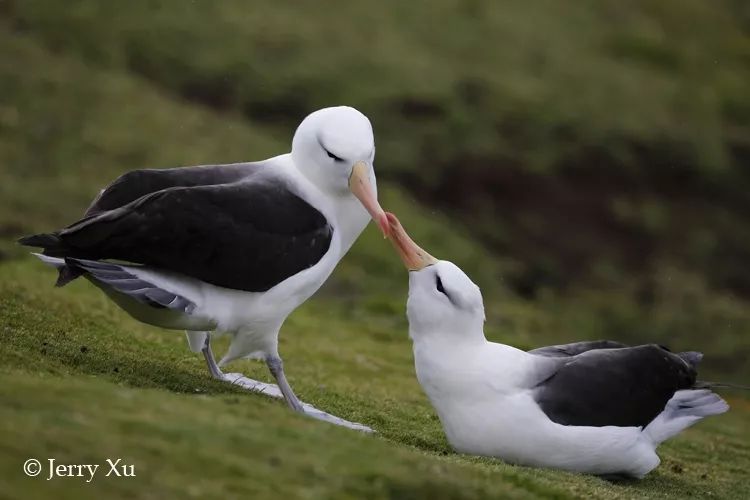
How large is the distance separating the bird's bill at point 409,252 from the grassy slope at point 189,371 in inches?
53.1

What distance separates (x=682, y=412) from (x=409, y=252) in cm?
259

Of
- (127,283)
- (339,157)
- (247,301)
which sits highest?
(339,157)

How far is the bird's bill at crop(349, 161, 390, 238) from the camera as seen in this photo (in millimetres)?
9312

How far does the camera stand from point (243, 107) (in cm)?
2500

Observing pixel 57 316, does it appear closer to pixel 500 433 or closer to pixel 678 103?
pixel 500 433

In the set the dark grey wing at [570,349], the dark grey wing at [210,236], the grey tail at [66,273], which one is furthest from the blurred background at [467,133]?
the grey tail at [66,273]

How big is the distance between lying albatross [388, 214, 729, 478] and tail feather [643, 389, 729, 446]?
0.02 meters

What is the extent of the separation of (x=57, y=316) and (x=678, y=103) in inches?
786

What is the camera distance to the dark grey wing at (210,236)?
8.35m

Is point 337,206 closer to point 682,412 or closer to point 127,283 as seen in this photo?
point 127,283

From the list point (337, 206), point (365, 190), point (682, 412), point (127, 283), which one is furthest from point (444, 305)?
point (127, 283)

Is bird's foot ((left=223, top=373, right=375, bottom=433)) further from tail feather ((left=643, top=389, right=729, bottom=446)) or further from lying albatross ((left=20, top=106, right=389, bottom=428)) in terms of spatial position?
tail feather ((left=643, top=389, right=729, bottom=446))

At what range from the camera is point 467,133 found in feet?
81.3

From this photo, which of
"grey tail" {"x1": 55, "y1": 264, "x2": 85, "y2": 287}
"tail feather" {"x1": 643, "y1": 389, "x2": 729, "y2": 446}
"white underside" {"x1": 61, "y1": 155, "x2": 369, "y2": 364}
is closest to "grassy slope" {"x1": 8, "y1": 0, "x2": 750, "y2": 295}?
"tail feather" {"x1": 643, "y1": 389, "x2": 729, "y2": 446}
